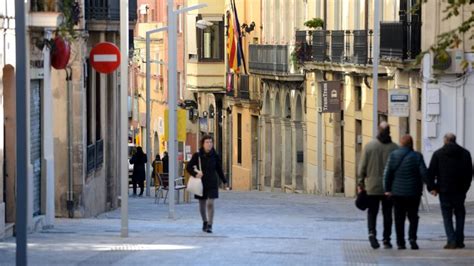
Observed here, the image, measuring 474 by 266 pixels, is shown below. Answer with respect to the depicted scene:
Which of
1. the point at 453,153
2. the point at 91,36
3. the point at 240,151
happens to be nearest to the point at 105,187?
the point at 91,36

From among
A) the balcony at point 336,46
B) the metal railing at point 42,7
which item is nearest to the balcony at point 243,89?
the balcony at point 336,46

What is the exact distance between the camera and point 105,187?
36.1 meters

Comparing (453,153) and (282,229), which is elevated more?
(453,153)

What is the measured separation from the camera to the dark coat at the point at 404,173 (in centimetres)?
2044

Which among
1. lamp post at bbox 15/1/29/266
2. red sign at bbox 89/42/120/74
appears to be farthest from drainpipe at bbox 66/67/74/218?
lamp post at bbox 15/1/29/266

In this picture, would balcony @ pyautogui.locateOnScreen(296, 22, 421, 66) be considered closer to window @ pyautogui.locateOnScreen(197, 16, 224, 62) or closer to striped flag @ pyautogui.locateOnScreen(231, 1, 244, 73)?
striped flag @ pyautogui.locateOnScreen(231, 1, 244, 73)

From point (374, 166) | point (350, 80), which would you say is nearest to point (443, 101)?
point (350, 80)

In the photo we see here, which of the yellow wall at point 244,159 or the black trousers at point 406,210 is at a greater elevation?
the black trousers at point 406,210

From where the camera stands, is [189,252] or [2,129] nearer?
→ [189,252]

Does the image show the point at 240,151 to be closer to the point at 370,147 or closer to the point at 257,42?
the point at 257,42

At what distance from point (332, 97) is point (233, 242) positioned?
26740 mm

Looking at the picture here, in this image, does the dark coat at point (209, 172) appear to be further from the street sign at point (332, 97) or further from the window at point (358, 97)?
the street sign at point (332, 97)

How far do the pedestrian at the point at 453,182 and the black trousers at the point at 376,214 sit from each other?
0.65m

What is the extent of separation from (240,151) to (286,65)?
10.8 metres
